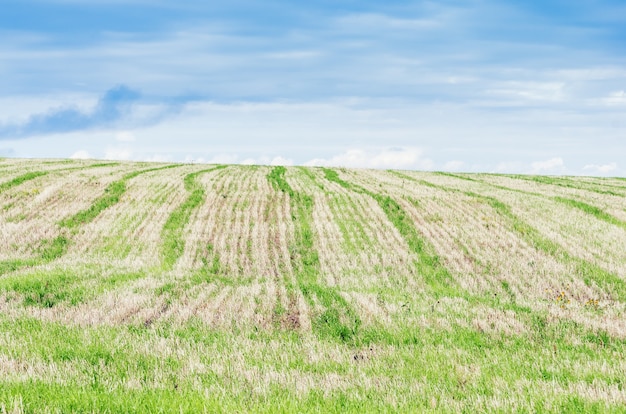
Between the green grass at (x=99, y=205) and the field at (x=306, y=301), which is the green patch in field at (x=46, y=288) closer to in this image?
the field at (x=306, y=301)

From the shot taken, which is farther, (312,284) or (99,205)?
(99,205)

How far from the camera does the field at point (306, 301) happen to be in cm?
634

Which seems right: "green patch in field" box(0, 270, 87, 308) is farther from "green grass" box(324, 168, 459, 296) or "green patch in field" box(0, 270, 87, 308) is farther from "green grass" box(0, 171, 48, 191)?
"green grass" box(0, 171, 48, 191)

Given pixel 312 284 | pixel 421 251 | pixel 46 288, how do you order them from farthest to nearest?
pixel 421 251 → pixel 312 284 → pixel 46 288

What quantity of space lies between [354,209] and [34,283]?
17787 mm

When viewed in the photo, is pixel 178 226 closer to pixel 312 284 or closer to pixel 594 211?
pixel 312 284

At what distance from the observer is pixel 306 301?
507 inches

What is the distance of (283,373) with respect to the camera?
7.04m

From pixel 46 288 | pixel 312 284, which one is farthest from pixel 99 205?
pixel 312 284

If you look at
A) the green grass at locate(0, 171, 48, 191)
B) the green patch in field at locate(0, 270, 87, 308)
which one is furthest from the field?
the green grass at locate(0, 171, 48, 191)

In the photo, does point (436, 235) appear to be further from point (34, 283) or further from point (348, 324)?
point (34, 283)

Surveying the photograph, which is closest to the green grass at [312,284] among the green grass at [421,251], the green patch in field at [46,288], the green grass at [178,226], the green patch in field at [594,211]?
the green grass at [421,251]

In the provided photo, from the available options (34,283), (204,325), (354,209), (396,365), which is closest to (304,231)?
(354,209)

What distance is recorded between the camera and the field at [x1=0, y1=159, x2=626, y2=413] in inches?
250
